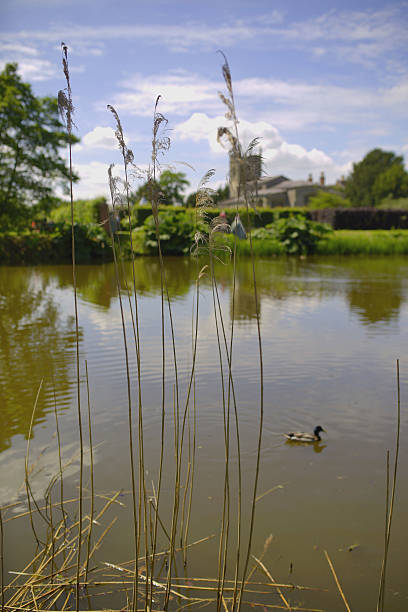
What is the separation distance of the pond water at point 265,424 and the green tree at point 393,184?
48.5 metres

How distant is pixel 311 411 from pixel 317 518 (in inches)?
52.6

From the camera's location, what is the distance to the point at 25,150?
15031 millimetres

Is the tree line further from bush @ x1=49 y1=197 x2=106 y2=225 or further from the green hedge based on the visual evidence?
bush @ x1=49 y1=197 x2=106 y2=225

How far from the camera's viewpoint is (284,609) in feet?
5.98

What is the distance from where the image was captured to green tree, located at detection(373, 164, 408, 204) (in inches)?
2034

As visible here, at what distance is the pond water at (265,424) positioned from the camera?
2.17 m

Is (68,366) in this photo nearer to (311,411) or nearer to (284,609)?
(311,411)

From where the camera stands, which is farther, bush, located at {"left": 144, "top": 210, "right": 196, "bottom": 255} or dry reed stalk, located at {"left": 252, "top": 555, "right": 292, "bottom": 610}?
bush, located at {"left": 144, "top": 210, "right": 196, "bottom": 255}

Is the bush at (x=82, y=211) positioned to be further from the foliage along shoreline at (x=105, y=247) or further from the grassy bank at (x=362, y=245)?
the grassy bank at (x=362, y=245)

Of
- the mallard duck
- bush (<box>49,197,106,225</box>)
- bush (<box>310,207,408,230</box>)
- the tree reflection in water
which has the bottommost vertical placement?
the mallard duck

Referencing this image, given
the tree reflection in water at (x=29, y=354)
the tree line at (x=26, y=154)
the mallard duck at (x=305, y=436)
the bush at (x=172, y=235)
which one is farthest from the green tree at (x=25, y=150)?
the mallard duck at (x=305, y=436)

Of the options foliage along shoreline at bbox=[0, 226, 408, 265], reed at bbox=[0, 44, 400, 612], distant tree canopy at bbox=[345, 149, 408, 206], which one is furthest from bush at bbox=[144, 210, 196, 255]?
distant tree canopy at bbox=[345, 149, 408, 206]

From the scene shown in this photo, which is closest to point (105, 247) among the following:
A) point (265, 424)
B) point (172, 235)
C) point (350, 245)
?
point (172, 235)

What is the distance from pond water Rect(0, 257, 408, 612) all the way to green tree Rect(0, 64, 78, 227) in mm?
8254
